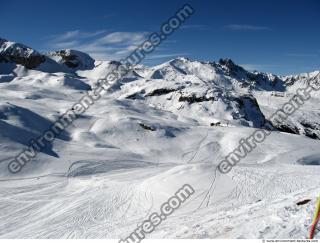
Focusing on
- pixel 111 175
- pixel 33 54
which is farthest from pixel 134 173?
pixel 33 54

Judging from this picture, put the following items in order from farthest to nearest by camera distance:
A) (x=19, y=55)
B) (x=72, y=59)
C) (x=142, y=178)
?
(x=72, y=59), (x=19, y=55), (x=142, y=178)

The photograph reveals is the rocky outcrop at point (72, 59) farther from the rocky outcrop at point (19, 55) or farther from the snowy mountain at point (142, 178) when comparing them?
the snowy mountain at point (142, 178)

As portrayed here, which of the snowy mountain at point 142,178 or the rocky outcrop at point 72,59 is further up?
the rocky outcrop at point 72,59

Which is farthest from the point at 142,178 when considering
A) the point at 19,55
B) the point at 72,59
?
the point at 72,59

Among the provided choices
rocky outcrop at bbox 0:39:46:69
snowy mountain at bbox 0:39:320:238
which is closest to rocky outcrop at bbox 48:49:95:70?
rocky outcrop at bbox 0:39:46:69

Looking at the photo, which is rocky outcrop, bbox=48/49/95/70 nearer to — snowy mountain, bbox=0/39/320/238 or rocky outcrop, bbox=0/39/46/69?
rocky outcrop, bbox=0/39/46/69

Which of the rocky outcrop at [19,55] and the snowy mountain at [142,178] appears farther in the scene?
the rocky outcrop at [19,55]

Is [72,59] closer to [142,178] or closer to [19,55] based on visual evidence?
Answer: [19,55]

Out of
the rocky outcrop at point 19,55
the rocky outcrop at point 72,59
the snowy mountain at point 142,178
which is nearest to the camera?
the snowy mountain at point 142,178

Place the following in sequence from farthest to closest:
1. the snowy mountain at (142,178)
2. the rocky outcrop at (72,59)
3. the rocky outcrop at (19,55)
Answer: the rocky outcrop at (72,59) → the rocky outcrop at (19,55) → the snowy mountain at (142,178)

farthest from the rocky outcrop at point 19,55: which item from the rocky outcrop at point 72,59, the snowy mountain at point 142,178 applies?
the snowy mountain at point 142,178

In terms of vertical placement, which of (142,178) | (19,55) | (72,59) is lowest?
(142,178)
